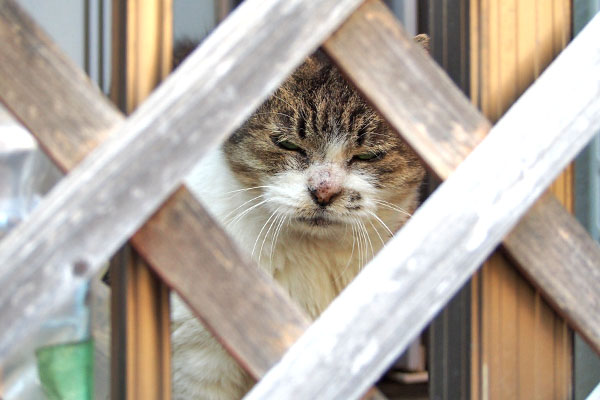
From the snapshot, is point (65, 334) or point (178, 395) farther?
point (65, 334)

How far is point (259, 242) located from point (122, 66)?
0.94 metres

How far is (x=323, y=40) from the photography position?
90cm

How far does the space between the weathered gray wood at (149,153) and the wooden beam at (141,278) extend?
0.11m

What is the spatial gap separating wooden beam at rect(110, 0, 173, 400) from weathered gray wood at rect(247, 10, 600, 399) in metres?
0.19

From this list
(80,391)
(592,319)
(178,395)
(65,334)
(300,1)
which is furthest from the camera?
(65,334)

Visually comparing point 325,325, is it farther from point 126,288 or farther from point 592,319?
point 592,319

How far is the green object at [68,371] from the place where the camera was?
1.62 meters

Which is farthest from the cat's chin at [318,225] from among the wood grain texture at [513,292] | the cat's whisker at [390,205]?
the wood grain texture at [513,292]

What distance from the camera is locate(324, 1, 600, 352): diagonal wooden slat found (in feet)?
3.03

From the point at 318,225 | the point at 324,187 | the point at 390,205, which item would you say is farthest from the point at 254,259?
Result: the point at 390,205

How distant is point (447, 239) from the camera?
91cm

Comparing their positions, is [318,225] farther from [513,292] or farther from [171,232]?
[171,232]

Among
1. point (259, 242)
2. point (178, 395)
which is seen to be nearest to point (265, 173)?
point (259, 242)

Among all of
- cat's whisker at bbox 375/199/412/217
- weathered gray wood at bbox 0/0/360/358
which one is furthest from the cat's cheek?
weathered gray wood at bbox 0/0/360/358
